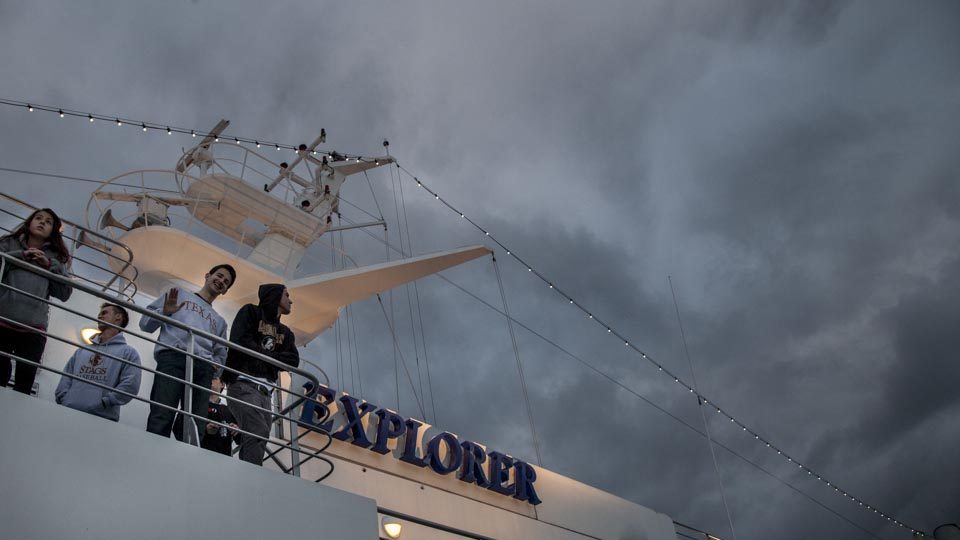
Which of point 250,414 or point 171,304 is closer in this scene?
point 171,304

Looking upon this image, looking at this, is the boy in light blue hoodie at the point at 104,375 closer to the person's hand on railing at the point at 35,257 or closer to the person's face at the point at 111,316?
the person's face at the point at 111,316

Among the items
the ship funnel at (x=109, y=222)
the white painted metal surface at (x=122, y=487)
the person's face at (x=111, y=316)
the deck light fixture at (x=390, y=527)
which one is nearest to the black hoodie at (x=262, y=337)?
the person's face at (x=111, y=316)

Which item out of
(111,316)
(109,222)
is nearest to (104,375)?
(111,316)

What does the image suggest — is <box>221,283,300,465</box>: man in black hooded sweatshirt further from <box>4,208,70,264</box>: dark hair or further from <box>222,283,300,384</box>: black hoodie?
<box>4,208,70,264</box>: dark hair

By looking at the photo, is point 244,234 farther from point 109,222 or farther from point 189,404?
point 189,404

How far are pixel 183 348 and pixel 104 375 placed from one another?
48 centimetres

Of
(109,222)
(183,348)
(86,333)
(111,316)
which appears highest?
(109,222)

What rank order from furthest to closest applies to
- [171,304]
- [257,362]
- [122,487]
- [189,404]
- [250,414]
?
[257,362], [250,414], [171,304], [189,404], [122,487]

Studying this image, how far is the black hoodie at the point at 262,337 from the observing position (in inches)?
216

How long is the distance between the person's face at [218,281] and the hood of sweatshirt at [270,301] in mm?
281

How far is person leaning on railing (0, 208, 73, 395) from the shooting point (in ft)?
14.8

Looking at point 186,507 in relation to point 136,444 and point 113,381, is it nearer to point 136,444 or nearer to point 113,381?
point 136,444

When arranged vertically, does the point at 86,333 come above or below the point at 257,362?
above

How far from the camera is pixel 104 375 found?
4.98 m
